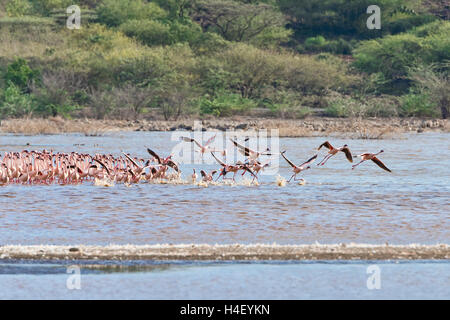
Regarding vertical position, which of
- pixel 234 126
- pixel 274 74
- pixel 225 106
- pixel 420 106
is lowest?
pixel 234 126

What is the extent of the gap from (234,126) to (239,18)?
34.7m

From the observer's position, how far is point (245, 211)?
576 inches

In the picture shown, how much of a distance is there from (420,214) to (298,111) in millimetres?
37848

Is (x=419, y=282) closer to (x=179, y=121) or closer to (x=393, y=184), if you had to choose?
(x=393, y=184)

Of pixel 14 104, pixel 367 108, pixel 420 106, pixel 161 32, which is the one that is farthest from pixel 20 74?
pixel 420 106

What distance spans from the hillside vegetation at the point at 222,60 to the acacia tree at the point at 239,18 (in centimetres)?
11

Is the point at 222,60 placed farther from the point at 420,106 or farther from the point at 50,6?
the point at 50,6

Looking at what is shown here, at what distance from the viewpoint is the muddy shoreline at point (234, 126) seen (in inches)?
1608

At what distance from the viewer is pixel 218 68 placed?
60.7 meters

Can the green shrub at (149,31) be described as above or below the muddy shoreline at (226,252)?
above

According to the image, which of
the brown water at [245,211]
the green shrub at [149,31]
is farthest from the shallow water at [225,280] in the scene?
the green shrub at [149,31]

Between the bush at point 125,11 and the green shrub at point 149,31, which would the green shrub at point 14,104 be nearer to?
the green shrub at point 149,31

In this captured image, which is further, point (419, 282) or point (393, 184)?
point (393, 184)
